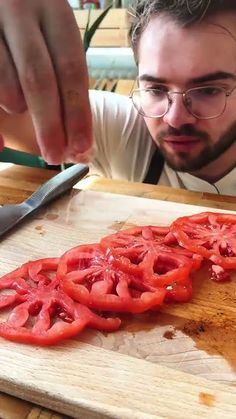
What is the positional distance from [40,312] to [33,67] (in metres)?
0.38

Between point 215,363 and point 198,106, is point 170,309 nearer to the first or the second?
point 215,363

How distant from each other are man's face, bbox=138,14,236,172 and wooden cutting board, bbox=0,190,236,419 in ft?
1.96

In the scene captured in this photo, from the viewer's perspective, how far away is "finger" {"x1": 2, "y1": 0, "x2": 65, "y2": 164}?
2.05ft

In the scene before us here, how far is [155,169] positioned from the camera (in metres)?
1.65

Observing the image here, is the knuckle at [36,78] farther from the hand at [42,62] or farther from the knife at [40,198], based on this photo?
the knife at [40,198]

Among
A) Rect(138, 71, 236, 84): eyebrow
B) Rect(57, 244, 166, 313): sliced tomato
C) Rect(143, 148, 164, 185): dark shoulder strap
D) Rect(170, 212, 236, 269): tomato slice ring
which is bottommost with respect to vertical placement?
Rect(143, 148, 164, 185): dark shoulder strap

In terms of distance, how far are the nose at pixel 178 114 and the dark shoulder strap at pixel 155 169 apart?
0.86 feet

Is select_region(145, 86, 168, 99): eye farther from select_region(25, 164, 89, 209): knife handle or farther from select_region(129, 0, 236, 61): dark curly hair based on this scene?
select_region(25, 164, 89, 209): knife handle

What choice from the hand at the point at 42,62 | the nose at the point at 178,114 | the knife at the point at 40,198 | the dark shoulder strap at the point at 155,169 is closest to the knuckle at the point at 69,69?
the hand at the point at 42,62

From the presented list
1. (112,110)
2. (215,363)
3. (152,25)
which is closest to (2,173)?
(112,110)

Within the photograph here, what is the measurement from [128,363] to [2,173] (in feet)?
2.69

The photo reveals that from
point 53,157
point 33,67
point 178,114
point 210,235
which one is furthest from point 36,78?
point 178,114

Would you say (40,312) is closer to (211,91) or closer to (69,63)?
(69,63)

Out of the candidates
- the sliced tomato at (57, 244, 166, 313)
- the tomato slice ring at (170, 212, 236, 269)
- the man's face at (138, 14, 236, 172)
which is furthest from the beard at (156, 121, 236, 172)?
the sliced tomato at (57, 244, 166, 313)
